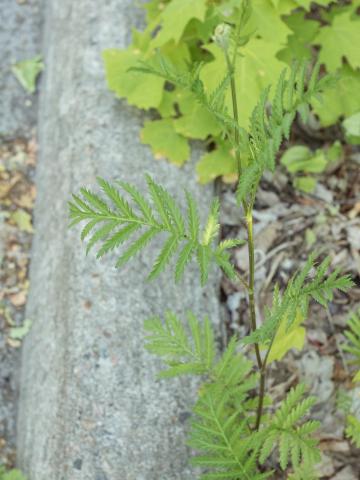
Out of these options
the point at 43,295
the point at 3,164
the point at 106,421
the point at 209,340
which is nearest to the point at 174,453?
the point at 106,421

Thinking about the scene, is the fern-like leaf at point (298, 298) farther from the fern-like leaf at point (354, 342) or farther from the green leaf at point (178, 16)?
the green leaf at point (178, 16)

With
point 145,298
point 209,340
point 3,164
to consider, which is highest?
point 3,164

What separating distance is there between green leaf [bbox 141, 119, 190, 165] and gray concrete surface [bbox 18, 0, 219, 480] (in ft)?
0.14

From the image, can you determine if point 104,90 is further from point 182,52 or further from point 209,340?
point 209,340

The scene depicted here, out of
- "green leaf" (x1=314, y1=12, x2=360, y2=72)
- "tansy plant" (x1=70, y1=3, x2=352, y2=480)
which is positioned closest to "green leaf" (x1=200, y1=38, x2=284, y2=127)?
"tansy plant" (x1=70, y1=3, x2=352, y2=480)

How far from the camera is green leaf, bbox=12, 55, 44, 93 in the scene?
141 inches

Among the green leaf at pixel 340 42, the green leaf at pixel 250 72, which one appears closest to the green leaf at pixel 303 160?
the green leaf at pixel 340 42

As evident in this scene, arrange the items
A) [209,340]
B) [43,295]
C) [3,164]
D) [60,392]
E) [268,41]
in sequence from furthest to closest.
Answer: [3,164], [43,295], [268,41], [60,392], [209,340]

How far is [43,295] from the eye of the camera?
2.61 metres

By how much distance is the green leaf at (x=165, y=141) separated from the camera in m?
2.66

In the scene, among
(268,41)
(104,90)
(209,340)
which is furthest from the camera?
(104,90)

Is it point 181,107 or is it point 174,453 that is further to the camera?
point 181,107

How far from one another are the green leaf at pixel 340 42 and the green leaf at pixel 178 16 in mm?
541

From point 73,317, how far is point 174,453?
1.96ft
